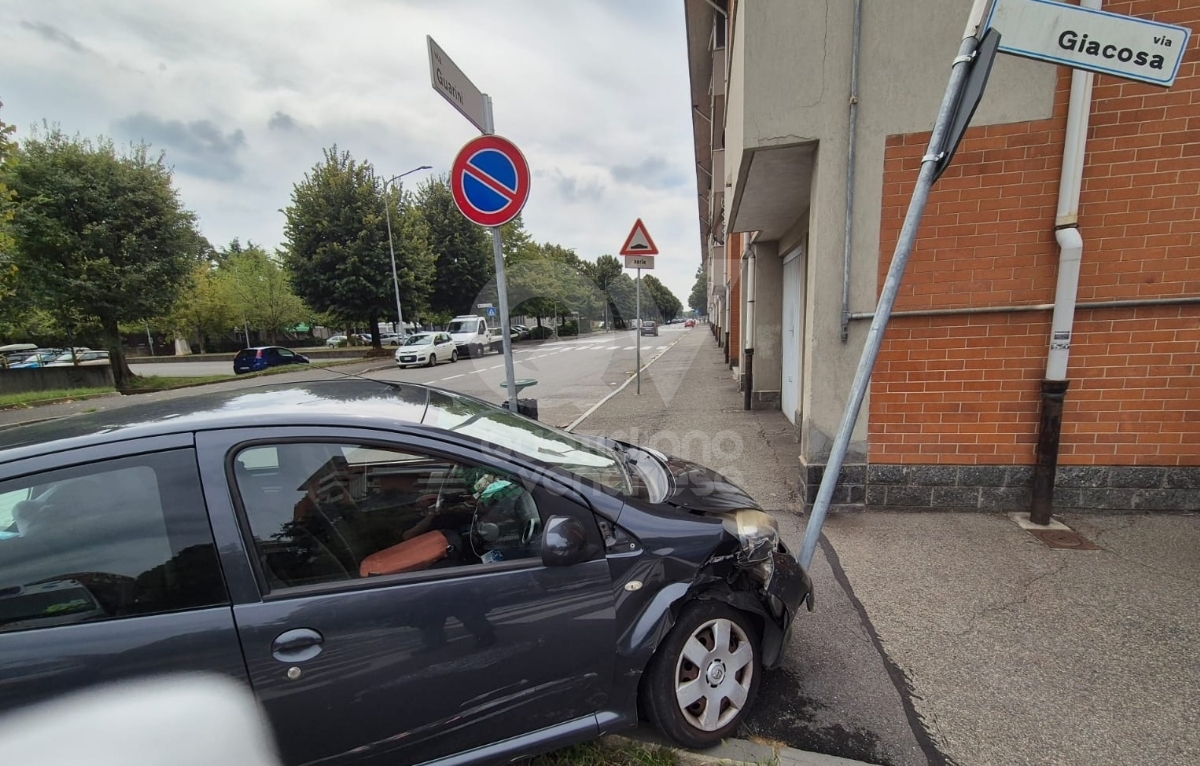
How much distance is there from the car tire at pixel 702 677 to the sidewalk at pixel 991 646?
179 mm

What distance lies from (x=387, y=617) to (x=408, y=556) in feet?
0.84

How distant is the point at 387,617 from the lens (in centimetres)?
150

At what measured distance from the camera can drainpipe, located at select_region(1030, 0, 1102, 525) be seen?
3424mm

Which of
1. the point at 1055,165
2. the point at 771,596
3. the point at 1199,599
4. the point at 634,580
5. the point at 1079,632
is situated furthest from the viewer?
the point at 1055,165

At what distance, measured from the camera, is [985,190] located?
3652mm

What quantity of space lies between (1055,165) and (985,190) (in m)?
0.47

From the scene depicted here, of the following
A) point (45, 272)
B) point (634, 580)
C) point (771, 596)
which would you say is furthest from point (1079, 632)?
point (45, 272)

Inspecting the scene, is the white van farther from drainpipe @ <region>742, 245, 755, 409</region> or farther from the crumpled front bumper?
the crumpled front bumper

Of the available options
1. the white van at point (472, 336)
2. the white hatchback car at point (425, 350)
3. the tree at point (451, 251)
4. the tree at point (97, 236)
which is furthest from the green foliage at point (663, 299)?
the tree at point (97, 236)

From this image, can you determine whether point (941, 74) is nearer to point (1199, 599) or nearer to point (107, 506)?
point (1199, 599)

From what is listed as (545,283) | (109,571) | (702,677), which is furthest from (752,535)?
(545,283)

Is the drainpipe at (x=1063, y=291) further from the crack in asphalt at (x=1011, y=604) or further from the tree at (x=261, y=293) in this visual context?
the tree at (x=261, y=293)

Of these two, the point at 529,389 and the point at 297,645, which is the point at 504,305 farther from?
the point at 529,389

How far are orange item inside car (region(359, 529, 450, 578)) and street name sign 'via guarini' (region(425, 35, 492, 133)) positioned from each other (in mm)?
2520
